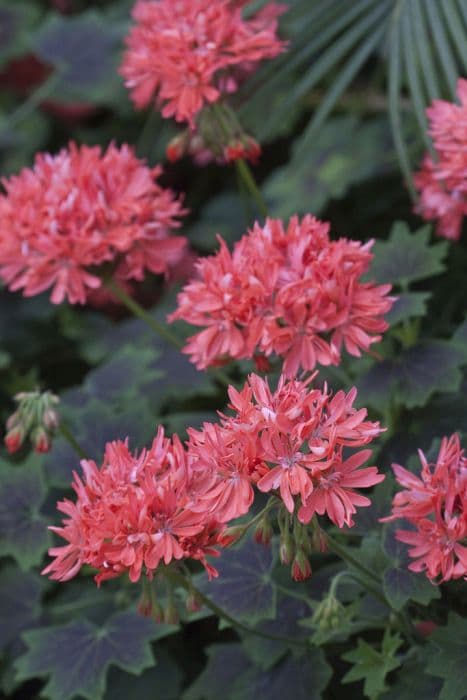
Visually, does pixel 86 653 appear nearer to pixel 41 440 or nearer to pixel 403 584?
pixel 41 440

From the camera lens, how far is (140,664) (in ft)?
6.64

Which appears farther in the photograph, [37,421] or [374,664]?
[37,421]

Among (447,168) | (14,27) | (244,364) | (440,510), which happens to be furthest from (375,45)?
(14,27)

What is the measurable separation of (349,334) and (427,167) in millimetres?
709

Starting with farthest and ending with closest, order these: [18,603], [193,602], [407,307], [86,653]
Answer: [18,603] → [407,307] → [86,653] → [193,602]

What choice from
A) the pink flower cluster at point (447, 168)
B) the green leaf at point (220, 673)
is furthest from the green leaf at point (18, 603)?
the pink flower cluster at point (447, 168)

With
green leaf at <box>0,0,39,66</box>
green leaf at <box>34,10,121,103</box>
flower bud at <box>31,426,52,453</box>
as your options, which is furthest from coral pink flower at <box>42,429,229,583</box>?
green leaf at <box>0,0,39,66</box>

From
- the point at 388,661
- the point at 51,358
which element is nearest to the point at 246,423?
the point at 388,661

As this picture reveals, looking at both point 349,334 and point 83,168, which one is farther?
point 83,168

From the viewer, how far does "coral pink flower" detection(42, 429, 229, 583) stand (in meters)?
1.48

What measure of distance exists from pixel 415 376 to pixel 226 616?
66cm

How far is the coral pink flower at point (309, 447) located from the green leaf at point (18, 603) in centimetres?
106

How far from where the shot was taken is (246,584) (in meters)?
1.96

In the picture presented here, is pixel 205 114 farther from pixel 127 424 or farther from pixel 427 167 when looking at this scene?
pixel 127 424
